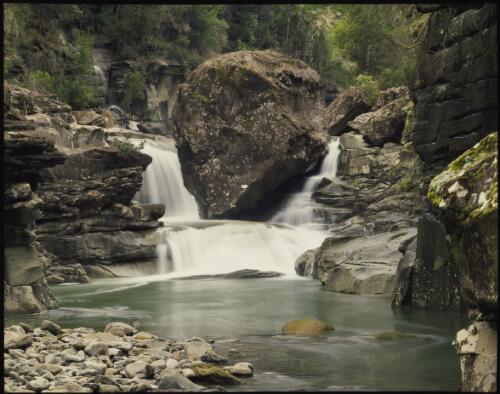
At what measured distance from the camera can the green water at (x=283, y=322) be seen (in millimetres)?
9258

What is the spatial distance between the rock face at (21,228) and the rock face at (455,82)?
888 cm

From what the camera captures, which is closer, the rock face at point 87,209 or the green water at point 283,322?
the green water at point 283,322

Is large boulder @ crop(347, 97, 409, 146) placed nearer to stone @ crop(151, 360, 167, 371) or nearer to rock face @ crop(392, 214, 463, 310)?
rock face @ crop(392, 214, 463, 310)

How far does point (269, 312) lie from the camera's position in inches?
635

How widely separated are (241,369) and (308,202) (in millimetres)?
23570

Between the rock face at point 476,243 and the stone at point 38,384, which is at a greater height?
the rock face at point 476,243

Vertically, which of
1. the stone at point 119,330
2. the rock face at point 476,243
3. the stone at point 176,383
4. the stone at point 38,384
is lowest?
the stone at point 119,330

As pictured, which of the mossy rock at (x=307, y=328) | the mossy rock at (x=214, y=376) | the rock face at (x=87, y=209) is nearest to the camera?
the mossy rock at (x=214, y=376)

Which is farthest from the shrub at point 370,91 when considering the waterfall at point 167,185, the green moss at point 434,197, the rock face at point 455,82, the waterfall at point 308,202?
the green moss at point 434,197

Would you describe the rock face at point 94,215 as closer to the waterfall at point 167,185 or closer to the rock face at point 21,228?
the waterfall at point 167,185

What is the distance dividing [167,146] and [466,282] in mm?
30535

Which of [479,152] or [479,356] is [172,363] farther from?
[479,152]

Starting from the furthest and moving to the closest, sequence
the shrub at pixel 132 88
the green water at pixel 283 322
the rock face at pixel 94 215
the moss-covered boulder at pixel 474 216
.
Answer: the shrub at pixel 132 88
the rock face at pixel 94 215
the green water at pixel 283 322
the moss-covered boulder at pixel 474 216

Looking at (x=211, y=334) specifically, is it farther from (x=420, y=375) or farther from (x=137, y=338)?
(x=420, y=375)
